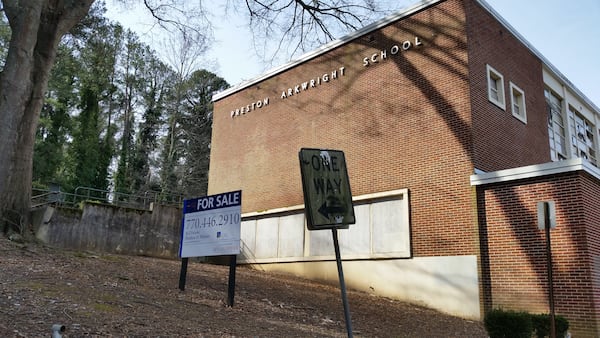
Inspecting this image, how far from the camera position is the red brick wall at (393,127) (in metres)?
14.6

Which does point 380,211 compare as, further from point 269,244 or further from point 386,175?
point 269,244

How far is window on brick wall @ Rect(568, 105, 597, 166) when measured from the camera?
888 inches

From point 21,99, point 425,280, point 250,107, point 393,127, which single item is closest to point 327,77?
A: point 393,127

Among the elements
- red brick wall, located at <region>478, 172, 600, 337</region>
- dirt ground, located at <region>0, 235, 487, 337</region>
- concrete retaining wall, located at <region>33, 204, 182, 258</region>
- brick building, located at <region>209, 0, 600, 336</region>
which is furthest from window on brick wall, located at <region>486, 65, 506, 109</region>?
concrete retaining wall, located at <region>33, 204, 182, 258</region>

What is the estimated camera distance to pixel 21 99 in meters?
11.4

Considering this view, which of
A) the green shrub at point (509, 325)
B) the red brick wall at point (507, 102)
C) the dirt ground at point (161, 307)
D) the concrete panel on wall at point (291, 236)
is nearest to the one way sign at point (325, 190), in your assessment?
the dirt ground at point (161, 307)

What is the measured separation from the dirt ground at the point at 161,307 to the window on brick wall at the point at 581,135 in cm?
1353

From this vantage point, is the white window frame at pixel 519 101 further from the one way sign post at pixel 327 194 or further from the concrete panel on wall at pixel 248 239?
the one way sign post at pixel 327 194

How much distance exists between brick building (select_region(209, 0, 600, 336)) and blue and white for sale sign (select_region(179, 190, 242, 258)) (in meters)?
7.34

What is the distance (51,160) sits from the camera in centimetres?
3353

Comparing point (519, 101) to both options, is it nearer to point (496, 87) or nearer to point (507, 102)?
point (507, 102)

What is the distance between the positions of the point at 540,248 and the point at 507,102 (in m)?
6.13

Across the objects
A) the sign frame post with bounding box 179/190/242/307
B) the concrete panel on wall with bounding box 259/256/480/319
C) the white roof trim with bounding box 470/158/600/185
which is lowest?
the concrete panel on wall with bounding box 259/256/480/319

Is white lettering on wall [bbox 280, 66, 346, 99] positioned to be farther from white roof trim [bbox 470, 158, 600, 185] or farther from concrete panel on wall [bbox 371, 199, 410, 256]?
white roof trim [bbox 470, 158, 600, 185]
